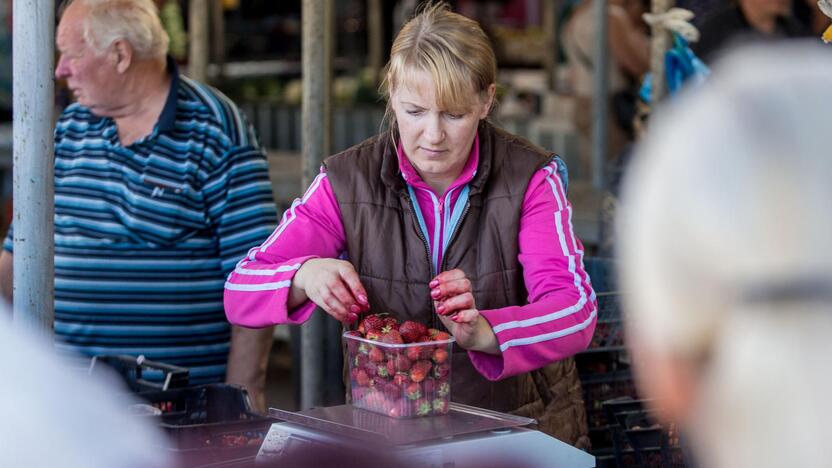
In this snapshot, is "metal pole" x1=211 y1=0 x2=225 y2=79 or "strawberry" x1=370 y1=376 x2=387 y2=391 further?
"metal pole" x1=211 y1=0 x2=225 y2=79

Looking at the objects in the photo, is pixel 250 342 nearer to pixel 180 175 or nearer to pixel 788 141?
pixel 180 175

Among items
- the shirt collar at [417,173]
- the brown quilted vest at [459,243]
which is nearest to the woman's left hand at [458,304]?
the brown quilted vest at [459,243]

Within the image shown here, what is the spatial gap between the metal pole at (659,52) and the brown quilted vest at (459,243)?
1799 mm

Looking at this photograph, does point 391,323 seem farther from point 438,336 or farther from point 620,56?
point 620,56

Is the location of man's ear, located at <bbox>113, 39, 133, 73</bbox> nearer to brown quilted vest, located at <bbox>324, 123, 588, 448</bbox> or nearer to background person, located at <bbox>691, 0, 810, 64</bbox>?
brown quilted vest, located at <bbox>324, 123, 588, 448</bbox>

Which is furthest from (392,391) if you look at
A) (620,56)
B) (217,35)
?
(217,35)

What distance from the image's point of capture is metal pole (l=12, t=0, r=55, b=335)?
259cm

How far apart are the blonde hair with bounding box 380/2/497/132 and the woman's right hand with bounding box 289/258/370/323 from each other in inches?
15.6

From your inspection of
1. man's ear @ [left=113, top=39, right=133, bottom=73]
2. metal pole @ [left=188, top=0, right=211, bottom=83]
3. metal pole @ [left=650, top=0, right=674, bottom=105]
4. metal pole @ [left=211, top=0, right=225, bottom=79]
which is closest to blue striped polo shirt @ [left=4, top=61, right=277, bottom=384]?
man's ear @ [left=113, top=39, right=133, bottom=73]

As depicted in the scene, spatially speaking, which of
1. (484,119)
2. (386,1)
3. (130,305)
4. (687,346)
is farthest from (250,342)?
(386,1)

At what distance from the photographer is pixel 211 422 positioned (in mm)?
2838

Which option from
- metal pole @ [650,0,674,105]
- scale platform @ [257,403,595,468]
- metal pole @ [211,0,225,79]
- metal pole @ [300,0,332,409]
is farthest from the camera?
metal pole @ [211,0,225,79]

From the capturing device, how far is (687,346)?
1.01 metres

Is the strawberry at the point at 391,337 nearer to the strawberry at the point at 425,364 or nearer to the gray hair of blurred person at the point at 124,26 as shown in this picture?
the strawberry at the point at 425,364
